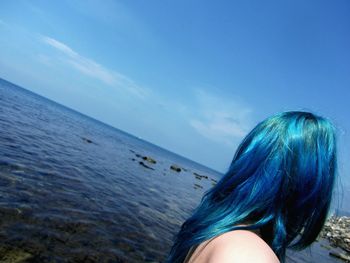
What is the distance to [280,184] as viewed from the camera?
1968 millimetres

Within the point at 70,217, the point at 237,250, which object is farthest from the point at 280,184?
the point at 70,217

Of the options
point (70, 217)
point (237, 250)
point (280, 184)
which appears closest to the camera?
point (237, 250)

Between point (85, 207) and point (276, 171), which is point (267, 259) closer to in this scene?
point (276, 171)

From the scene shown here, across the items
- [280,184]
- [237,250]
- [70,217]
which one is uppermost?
[280,184]

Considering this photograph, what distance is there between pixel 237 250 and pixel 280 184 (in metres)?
0.67

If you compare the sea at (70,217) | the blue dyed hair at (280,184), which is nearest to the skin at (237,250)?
the blue dyed hair at (280,184)

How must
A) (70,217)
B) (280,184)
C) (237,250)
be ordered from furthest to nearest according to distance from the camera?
(70,217) < (280,184) < (237,250)

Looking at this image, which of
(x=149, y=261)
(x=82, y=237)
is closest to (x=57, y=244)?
(x=82, y=237)

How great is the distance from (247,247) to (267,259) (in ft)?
0.35

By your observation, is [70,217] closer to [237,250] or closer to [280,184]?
[280,184]

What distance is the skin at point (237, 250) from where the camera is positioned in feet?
4.68

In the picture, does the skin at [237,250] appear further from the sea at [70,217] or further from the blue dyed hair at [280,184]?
the sea at [70,217]

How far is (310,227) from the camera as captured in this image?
2193 millimetres

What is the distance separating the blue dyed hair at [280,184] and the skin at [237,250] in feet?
0.58
